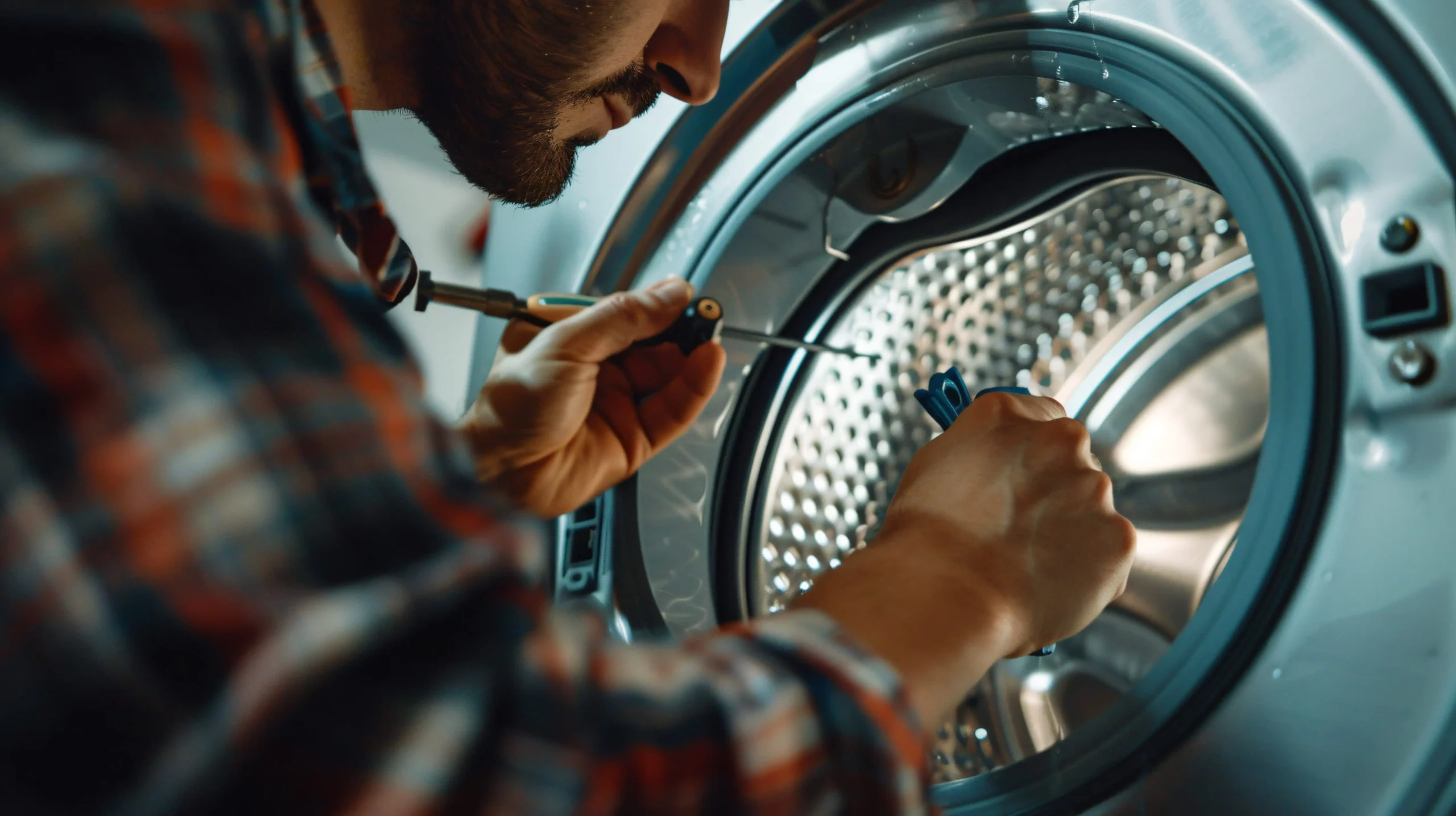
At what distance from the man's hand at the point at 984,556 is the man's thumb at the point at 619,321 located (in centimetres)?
26

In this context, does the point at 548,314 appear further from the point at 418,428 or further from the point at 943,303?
the point at 418,428

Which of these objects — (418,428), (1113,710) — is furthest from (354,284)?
(1113,710)

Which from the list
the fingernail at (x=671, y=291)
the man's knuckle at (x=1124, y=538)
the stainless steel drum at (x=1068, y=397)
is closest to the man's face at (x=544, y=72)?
the fingernail at (x=671, y=291)

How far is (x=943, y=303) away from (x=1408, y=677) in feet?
1.50

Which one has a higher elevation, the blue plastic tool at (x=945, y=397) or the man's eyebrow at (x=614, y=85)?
the man's eyebrow at (x=614, y=85)

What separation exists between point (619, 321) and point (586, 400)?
0.27ft

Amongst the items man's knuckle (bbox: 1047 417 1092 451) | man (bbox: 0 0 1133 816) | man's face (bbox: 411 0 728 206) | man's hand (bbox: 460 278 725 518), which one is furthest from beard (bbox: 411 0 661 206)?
man's knuckle (bbox: 1047 417 1092 451)

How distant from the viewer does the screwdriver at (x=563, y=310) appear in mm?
670

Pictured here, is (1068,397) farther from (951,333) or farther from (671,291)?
(671,291)

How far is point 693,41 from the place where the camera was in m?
0.61

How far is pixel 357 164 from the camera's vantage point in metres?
0.53

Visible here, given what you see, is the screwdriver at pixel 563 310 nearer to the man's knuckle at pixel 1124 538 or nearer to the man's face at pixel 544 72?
the man's face at pixel 544 72

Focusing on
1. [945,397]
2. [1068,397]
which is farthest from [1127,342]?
[945,397]

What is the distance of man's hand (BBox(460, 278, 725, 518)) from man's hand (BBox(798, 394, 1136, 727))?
0.27 metres
